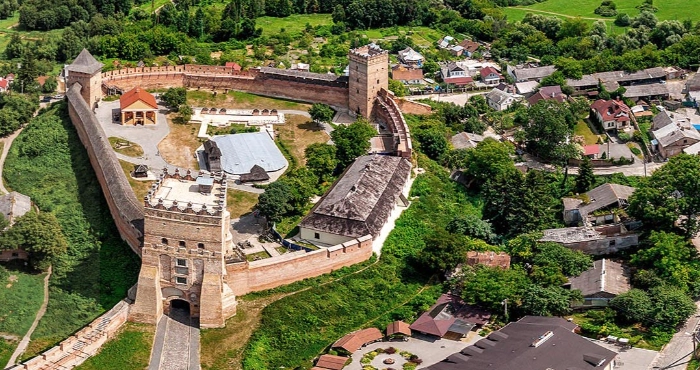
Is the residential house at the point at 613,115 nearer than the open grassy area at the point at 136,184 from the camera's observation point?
No

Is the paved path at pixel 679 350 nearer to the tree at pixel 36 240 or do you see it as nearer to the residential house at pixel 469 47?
the tree at pixel 36 240

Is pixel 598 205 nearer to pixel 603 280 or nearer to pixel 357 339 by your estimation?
pixel 603 280

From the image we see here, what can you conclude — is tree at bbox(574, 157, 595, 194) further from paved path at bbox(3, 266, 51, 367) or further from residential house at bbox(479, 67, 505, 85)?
paved path at bbox(3, 266, 51, 367)

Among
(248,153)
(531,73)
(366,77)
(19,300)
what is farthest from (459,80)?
(19,300)

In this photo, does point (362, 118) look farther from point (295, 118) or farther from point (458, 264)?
point (458, 264)

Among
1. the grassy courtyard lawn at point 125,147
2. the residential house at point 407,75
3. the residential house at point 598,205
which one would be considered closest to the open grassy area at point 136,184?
the grassy courtyard lawn at point 125,147

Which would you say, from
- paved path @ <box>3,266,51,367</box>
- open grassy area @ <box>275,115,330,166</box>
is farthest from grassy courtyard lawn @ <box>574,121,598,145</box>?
paved path @ <box>3,266,51,367</box>

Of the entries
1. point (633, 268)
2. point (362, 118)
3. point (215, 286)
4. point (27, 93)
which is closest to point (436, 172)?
point (362, 118)
